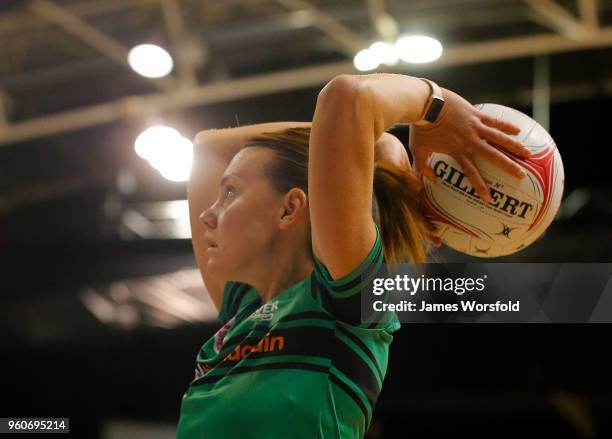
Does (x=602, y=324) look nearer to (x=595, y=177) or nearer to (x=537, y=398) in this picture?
(x=595, y=177)

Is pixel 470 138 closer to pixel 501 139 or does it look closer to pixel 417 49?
pixel 501 139

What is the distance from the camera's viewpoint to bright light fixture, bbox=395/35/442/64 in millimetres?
1910

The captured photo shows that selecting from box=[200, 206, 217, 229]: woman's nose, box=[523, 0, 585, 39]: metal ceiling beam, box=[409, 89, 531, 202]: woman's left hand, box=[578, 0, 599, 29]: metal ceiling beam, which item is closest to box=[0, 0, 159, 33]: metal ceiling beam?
box=[523, 0, 585, 39]: metal ceiling beam

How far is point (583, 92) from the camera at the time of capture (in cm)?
197

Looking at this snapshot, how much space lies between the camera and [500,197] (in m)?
1.12

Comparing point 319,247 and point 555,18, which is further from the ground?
point 555,18

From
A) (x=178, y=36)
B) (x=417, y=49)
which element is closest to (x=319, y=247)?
(x=417, y=49)

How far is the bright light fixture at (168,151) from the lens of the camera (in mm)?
1753

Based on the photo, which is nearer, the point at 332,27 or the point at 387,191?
the point at 387,191

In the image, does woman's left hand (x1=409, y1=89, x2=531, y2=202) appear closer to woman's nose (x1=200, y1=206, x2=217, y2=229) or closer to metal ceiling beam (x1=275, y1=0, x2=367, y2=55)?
woman's nose (x1=200, y1=206, x2=217, y2=229)

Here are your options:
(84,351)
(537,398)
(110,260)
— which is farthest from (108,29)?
(537,398)
